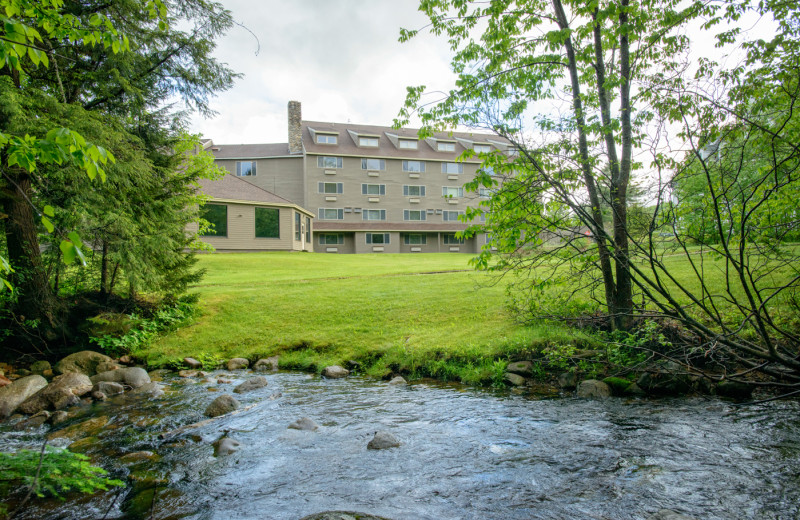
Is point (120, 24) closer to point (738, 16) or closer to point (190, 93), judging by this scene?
point (190, 93)

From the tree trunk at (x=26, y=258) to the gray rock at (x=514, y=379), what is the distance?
30.2 feet

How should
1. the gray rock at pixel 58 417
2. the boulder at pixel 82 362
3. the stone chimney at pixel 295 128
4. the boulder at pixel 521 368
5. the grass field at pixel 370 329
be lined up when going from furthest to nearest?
the stone chimney at pixel 295 128 < the boulder at pixel 82 362 < the grass field at pixel 370 329 < the boulder at pixel 521 368 < the gray rock at pixel 58 417

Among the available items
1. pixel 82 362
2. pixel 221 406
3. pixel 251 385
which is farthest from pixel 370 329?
pixel 82 362

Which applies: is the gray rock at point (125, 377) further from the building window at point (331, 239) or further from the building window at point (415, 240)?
the building window at point (415, 240)

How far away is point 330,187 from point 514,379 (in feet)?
115

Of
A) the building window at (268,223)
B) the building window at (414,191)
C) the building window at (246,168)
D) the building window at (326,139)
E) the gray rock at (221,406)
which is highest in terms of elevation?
the building window at (326,139)

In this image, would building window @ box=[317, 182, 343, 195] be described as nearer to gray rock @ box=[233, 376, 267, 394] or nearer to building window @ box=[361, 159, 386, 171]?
building window @ box=[361, 159, 386, 171]

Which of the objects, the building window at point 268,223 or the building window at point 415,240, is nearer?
the building window at point 268,223

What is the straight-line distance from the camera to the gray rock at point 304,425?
217 inches

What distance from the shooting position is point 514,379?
7297 millimetres

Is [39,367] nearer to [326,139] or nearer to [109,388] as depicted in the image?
[109,388]

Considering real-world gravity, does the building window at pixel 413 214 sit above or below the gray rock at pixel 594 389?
above

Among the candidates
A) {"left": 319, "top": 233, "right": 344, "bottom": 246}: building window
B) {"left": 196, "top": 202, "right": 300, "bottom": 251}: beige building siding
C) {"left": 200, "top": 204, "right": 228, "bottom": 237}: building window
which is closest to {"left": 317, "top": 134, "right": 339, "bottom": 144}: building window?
{"left": 319, "top": 233, "right": 344, "bottom": 246}: building window

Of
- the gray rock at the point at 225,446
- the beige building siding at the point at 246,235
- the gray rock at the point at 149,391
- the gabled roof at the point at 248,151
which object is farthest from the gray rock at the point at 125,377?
the gabled roof at the point at 248,151
